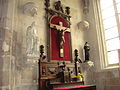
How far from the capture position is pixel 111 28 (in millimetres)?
5223

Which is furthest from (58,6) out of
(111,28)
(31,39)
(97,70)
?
(97,70)

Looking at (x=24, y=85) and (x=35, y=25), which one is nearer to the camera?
(x=24, y=85)

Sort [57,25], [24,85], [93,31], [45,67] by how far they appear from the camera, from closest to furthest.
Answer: [24,85]
[45,67]
[57,25]
[93,31]

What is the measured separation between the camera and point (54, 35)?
4816mm

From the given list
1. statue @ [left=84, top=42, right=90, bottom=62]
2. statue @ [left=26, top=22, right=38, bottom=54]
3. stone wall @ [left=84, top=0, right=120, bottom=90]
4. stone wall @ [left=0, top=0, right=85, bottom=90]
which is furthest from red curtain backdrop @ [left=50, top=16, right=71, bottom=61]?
stone wall @ [left=84, top=0, right=120, bottom=90]

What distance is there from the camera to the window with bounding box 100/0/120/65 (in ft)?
16.3

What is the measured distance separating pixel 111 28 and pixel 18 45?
3208 mm

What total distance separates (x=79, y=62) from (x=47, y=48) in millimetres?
1244

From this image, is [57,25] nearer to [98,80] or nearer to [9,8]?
[9,8]

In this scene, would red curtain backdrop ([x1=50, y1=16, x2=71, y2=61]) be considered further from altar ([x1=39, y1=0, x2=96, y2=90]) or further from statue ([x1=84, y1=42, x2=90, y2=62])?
statue ([x1=84, y1=42, x2=90, y2=62])

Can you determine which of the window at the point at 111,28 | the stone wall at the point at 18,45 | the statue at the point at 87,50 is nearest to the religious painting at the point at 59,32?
the stone wall at the point at 18,45

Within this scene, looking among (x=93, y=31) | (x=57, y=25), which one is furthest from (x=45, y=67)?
(x=93, y=31)

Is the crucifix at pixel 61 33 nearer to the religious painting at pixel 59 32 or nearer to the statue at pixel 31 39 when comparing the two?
the religious painting at pixel 59 32

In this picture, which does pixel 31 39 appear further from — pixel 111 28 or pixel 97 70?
pixel 111 28
